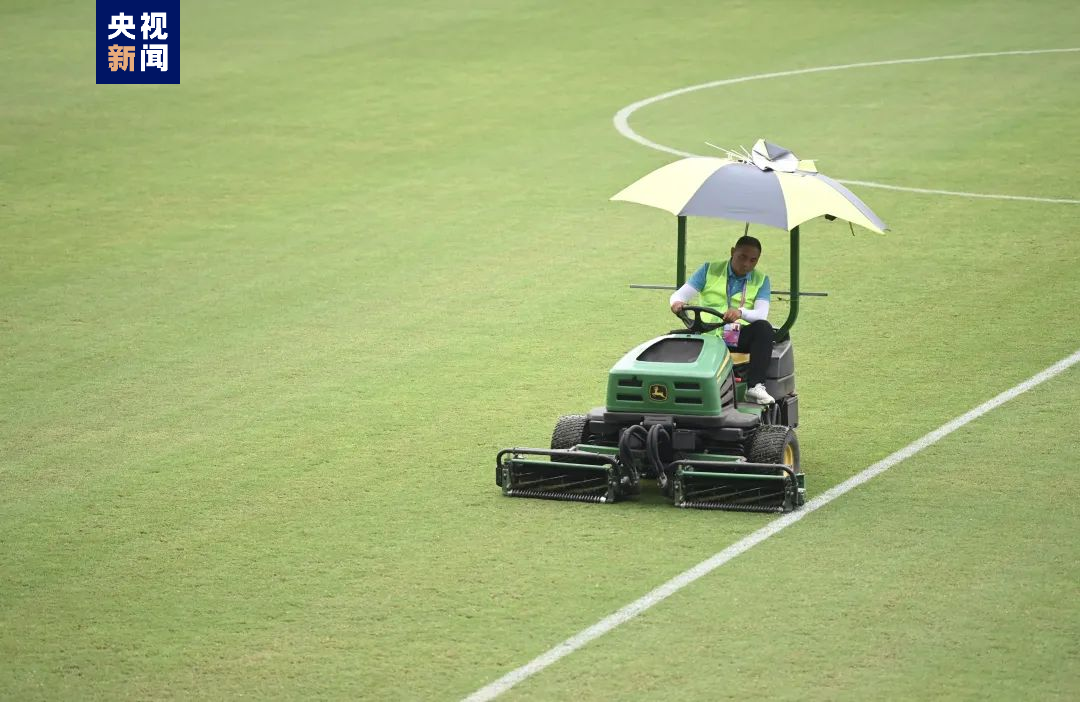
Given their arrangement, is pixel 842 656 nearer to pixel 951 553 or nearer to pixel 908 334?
pixel 951 553

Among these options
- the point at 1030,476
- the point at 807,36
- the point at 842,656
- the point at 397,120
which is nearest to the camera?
the point at 842,656

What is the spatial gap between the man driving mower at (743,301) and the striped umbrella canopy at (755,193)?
33cm

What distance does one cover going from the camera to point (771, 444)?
431 inches

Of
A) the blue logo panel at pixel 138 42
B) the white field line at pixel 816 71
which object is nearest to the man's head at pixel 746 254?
the white field line at pixel 816 71

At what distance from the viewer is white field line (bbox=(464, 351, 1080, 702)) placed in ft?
27.3

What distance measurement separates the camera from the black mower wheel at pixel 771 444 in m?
10.9

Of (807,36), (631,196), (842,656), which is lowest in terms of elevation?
(842,656)

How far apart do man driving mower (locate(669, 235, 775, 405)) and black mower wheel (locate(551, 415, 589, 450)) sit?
102 cm

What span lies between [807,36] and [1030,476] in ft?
61.3

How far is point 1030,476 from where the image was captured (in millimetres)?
11516

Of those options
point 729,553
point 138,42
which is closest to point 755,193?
point 729,553

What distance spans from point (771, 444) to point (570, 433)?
4.40 feet

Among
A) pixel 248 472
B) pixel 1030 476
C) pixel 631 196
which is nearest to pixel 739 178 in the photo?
pixel 631 196

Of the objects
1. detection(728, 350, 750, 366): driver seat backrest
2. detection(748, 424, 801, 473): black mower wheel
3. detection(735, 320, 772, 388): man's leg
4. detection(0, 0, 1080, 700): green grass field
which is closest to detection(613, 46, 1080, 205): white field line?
detection(0, 0, 1080, 700): green grass field
